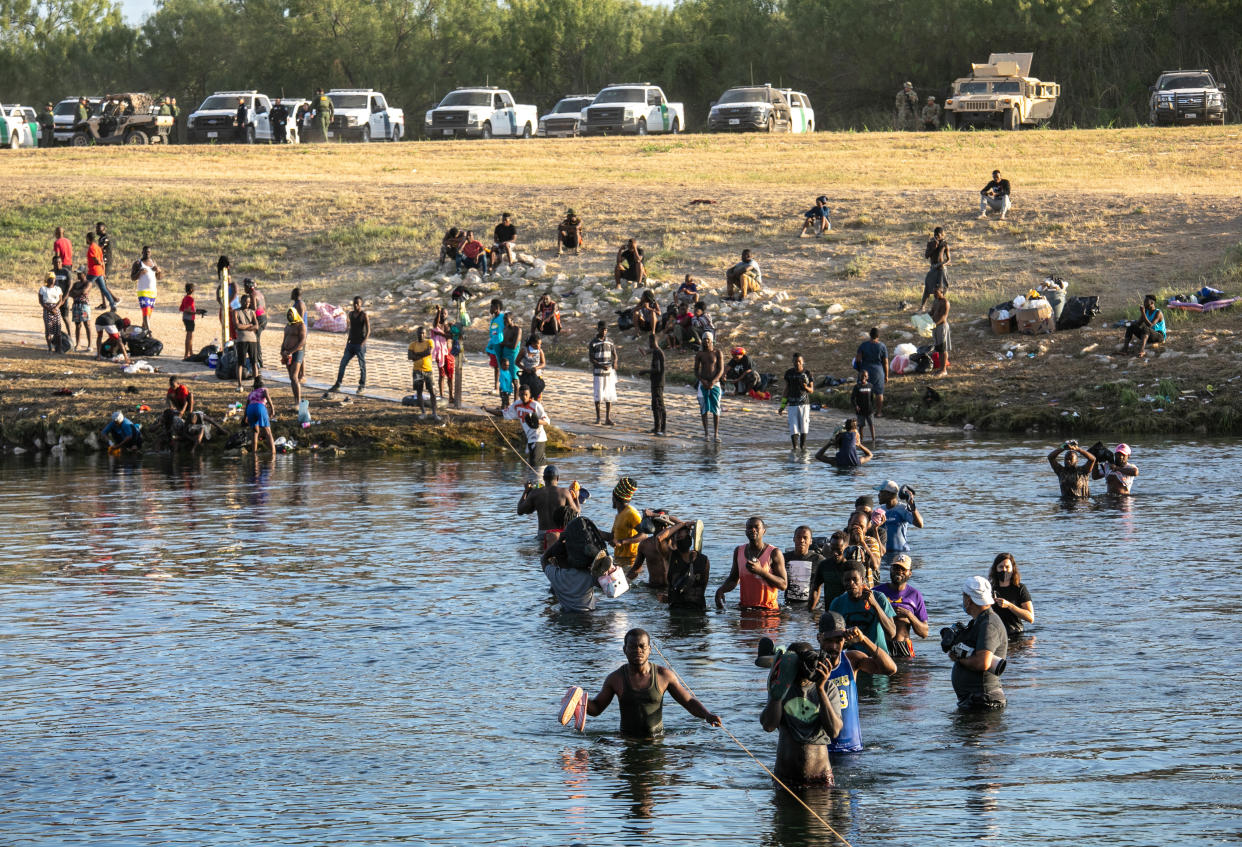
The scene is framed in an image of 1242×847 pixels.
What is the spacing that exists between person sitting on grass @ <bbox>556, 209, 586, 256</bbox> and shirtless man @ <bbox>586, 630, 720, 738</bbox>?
27.5 metres

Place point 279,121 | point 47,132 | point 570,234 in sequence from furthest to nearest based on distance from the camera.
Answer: point 47,132 → point 279,121 → point 570,234

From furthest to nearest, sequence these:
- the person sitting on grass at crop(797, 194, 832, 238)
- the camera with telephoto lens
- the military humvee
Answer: the military humvee, the person sitting on grass at crop(797, 194, 832, 238), the camera with telephoto lens

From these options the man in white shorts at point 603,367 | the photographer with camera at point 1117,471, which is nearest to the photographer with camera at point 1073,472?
the photographer with camera at point 1117,471

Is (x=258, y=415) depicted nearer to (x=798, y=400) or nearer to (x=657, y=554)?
(x=798, y=400)

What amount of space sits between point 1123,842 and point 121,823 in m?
6.68

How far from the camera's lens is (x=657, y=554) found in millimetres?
17172

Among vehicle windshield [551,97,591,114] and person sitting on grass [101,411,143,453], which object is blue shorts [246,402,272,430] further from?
vehicle windshield [551,97,591,114]

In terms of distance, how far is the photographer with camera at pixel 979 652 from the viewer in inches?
498

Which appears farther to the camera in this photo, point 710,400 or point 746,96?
point 746,96

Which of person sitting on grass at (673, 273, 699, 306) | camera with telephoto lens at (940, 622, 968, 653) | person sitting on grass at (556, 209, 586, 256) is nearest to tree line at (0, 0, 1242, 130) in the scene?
person sitting on grass at (556, 209, 586, 256)

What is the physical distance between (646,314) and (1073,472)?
11.0m

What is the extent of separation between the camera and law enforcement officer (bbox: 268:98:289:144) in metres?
58.1

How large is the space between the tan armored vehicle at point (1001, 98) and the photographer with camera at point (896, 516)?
41.3 metres

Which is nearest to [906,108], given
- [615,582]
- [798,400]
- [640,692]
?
[798,400]
